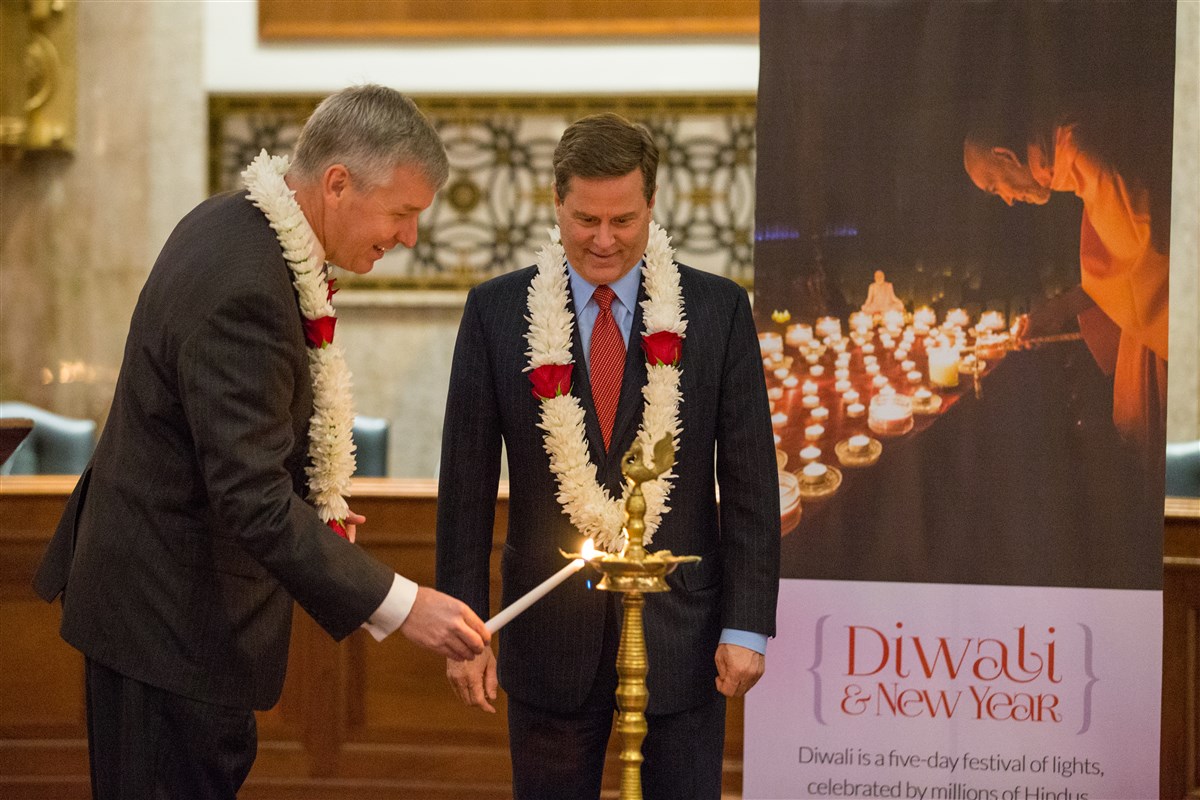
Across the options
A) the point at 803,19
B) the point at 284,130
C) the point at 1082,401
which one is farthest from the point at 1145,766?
the point at 284,130

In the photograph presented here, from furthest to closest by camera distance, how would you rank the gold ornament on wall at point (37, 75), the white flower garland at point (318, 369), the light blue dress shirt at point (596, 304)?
the gold ornament on wall at point (37, 75) < the light blue dress shirt at point (596, 304) < the white flower garland at point (318, 369)

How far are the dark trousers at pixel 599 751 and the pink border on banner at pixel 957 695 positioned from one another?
37.2 inches

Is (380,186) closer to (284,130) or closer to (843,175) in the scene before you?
(843,175)

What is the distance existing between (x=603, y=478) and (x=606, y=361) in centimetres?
21

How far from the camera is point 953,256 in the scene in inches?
117

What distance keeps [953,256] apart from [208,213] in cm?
179

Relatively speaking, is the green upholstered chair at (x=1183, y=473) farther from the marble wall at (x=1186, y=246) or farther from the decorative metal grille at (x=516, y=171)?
the decorative metal grille at (x=516, y=171)

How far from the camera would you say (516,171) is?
6531 millimetres

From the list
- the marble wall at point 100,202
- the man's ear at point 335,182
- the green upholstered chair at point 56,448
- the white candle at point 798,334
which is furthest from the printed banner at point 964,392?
the marble wall at point 100,202

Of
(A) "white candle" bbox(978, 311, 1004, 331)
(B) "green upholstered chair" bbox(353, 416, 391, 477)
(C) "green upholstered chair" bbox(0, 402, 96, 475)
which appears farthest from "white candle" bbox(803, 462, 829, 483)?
(C) "green upholstered chair" bbox(0, 402, 96, 475)

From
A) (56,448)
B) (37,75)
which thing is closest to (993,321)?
(56,448)

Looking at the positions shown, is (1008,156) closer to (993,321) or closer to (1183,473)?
(993,321)

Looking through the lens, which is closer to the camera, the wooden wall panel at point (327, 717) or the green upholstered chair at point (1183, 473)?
the wooden wall panel at point (327, 717)

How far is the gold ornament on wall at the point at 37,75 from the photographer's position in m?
6.34
